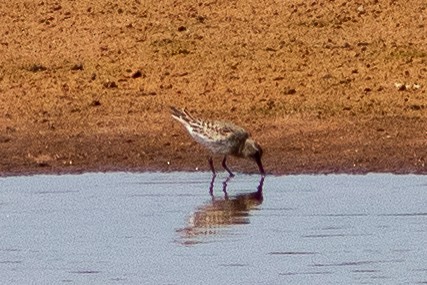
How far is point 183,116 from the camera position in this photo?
47.9 feet

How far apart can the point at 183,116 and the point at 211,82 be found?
90.5 inches

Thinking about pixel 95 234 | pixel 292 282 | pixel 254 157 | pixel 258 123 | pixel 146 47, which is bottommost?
pixel 292 282

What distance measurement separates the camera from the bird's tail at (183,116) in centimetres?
1447

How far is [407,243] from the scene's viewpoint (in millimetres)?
11359

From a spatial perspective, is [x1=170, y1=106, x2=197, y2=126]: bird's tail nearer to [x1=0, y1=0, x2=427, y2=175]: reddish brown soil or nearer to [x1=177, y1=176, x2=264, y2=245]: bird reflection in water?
[x1=0, y1=0, x2=427, y2=175]: reddish brown soil

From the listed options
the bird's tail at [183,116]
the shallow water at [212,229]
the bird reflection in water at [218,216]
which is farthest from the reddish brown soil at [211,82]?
the bird reflection in water at [218,216]

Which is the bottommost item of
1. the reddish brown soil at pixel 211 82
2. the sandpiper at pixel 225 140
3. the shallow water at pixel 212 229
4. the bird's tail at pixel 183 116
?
the shallow water at pixel 212 229

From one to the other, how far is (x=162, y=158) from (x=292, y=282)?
4647 millimetres

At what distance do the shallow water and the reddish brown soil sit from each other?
779mm

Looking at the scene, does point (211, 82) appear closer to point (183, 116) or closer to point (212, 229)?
point (183, 116)

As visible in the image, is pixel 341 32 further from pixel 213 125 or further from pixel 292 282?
pixel 292 282

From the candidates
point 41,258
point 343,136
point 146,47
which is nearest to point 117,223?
point 41,258

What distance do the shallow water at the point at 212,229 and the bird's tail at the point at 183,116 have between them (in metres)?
0.48

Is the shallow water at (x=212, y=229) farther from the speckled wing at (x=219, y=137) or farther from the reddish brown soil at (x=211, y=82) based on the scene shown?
the reddish brown soil at (x=211, y=82)
